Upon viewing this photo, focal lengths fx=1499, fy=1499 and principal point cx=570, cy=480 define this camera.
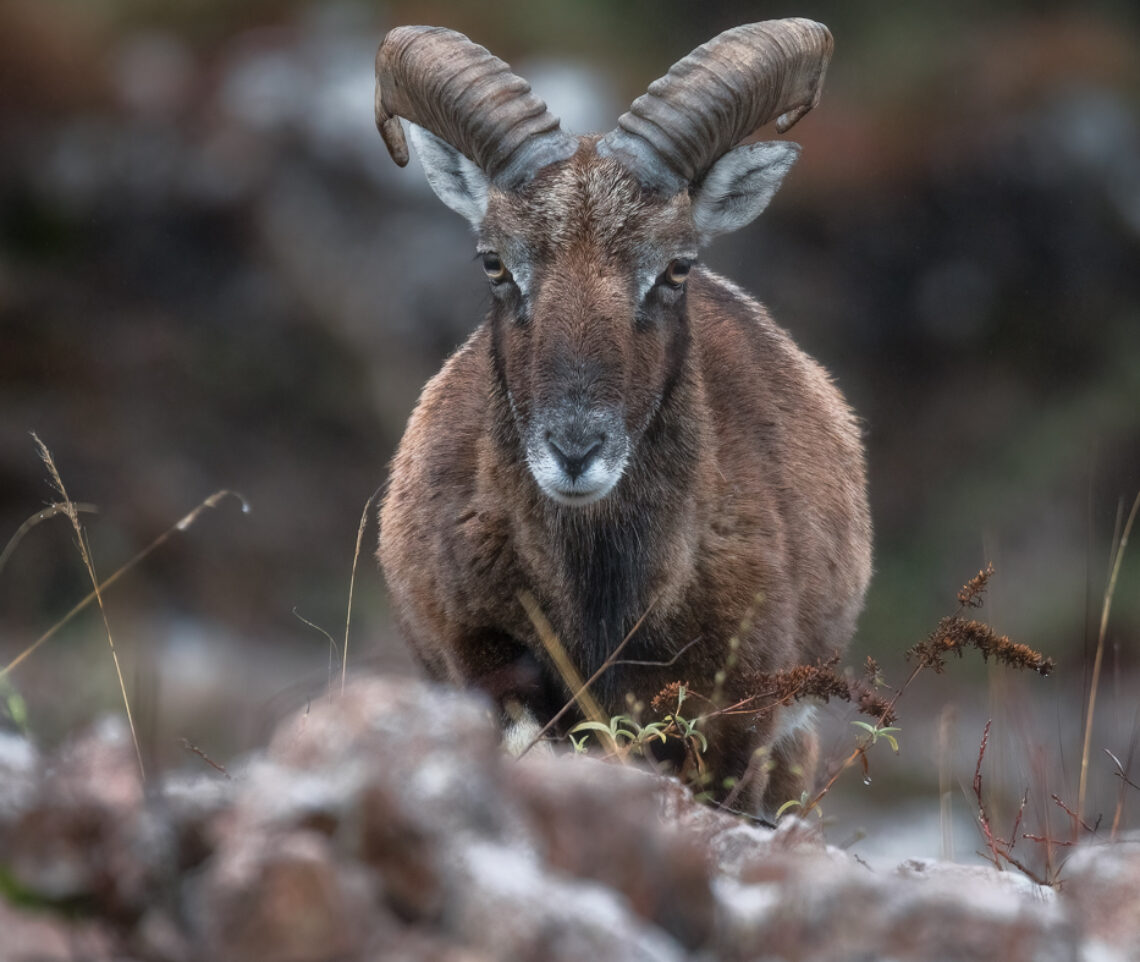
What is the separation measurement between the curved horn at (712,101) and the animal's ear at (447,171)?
0.81 metres

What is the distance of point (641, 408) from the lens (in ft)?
21.4

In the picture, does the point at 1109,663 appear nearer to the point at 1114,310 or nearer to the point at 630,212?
the point at 1114,310

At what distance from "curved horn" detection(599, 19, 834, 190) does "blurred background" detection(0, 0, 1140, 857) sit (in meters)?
11.1

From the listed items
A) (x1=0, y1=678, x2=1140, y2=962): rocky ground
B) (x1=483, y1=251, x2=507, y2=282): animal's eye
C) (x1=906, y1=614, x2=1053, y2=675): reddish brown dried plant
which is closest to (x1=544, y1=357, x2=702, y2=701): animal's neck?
(x1=483, y1=251, x2=507, y2=282): animal's eye

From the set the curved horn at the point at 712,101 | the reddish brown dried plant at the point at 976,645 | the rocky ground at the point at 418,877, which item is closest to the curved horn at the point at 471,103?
the curved horn at the point at 712,101

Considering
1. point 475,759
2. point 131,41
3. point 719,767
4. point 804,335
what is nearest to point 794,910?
point 475,759

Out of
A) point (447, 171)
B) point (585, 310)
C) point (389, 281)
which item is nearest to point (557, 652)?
point (585, 310)

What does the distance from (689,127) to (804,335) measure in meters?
14.3

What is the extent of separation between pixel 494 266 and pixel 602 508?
121 centimetres

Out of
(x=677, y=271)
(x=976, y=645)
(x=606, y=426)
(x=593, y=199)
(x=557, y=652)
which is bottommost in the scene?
(x=557, y=652)

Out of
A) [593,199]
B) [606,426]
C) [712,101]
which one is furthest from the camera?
[712,101]

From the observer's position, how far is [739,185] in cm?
740

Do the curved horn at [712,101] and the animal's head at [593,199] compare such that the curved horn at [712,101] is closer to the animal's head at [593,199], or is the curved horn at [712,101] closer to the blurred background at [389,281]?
the animal's head at [593,199]

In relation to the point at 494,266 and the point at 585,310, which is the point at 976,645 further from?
the point at 494,266
